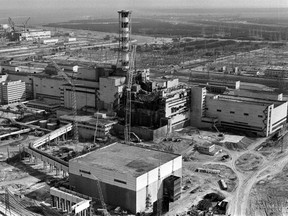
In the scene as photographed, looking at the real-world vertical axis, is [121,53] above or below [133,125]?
above

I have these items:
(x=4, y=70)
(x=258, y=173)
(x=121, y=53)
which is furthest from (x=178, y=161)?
(x=4, y=70)

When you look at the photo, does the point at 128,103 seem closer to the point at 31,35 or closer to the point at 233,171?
the point at 233,171

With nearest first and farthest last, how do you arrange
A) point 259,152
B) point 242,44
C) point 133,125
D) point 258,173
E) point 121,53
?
point 258,173
point 259,152
point 133,125
point 121,53
point 242,44

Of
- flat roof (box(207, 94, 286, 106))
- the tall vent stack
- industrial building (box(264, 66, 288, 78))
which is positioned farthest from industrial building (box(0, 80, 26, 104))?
industrial building (box(264, 66, 288, 78))

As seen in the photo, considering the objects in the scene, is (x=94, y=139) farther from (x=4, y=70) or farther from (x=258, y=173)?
Result: (x=4, y=70)

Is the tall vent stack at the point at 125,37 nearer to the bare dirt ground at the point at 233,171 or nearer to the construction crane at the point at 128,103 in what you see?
the construction crane at the point at 128,103

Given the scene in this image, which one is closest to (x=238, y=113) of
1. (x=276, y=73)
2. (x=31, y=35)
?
(x=276, y=73)

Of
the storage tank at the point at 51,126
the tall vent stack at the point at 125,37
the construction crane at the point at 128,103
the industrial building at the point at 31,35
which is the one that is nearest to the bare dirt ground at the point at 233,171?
the construction crane at the point at 128,103
